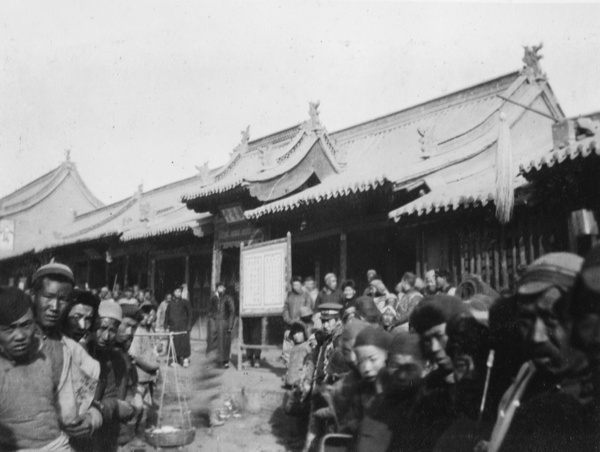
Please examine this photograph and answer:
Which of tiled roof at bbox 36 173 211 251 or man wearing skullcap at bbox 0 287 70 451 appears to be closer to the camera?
man wearing skullcap at bbox 0 287 70 451

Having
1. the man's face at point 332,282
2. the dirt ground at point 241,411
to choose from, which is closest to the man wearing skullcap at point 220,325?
the dirt ground at point 241,411

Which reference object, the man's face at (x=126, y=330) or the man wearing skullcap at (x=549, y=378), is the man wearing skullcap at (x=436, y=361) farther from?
the man's face at (x=126, y=330)

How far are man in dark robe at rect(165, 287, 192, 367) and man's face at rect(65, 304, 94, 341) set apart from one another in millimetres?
7481

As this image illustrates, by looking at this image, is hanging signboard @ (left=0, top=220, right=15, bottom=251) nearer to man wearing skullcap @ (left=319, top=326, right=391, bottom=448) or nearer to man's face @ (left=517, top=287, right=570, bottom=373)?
man wearing skullcap @ (left=319, top=326, right=391, bottom=448)

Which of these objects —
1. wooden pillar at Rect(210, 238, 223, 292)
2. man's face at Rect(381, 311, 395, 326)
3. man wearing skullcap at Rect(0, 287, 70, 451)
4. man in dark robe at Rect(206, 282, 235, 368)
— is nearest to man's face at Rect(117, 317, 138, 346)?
man wearing skullcap at Rect(0, 287, 70, 451)

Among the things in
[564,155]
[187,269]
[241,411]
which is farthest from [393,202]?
[187,269]

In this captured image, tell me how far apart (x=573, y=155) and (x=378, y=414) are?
11.5ft

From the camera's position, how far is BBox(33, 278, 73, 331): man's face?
3221 mm

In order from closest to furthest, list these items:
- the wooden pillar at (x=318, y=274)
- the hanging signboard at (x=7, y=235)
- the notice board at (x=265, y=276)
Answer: the notice board at (x=265, y=276) → the wooden pillar at (x=318, y=274) → the hanging signboard at (x=7, y=235)

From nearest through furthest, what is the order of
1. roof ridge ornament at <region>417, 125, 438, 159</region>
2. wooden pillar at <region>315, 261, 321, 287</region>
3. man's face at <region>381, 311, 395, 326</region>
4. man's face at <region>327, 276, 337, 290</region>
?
man's face at <region>381, 311, 395, 326</region> < man's face at <region>327, 276, 337, 290</region> < roof ridge ornament at <region>417, 125, 438, 159</region> < wooden pillar at <region>315, 261, 321, 287</region>

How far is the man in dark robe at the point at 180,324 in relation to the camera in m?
11.2

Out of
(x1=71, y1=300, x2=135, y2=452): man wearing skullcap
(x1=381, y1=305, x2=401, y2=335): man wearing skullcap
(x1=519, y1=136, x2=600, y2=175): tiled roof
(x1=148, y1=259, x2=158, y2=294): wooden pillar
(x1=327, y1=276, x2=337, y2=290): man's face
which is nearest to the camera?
(x1=71, y1=300, x2=135, y2=452): man wearing skullcap

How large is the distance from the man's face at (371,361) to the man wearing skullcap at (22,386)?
1776 mm

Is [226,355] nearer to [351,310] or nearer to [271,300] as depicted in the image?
[271,300]
